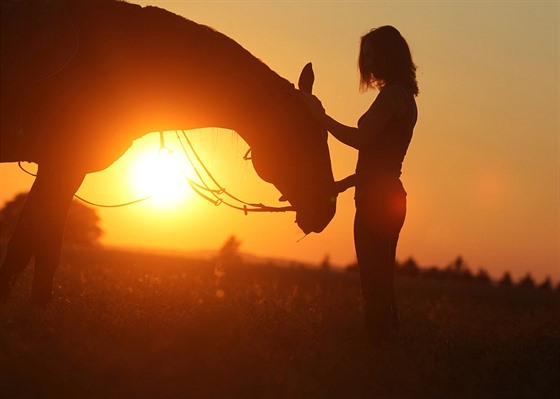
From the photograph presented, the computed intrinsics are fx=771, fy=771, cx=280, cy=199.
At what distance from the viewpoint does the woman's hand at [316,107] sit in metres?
7.82

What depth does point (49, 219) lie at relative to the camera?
8250mm

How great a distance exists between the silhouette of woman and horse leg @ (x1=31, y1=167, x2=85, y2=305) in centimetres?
289

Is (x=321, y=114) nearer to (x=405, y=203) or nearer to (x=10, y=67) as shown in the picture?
(x=405, y=203)

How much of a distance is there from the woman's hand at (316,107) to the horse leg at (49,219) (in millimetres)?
2573

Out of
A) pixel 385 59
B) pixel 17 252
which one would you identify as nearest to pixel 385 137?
pixel 385 59

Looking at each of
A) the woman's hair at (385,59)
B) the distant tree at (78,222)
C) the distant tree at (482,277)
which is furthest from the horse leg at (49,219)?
the distant tree at (78,222)

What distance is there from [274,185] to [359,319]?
1.91 meters

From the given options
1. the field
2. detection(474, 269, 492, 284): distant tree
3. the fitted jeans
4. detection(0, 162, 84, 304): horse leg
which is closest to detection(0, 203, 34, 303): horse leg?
detection(0, 162, 84, 304): horse leg

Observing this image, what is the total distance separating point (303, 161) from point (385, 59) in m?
1.89

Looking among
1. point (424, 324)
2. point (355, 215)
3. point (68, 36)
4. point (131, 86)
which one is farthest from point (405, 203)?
point (68, 36)

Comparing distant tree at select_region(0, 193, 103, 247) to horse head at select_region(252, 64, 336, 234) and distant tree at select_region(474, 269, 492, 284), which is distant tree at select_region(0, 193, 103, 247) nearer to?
distant tree at select_region(474, 269, 492, 284)

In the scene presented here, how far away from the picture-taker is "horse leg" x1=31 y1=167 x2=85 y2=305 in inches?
322

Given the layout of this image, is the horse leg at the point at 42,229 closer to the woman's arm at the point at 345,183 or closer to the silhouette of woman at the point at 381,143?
the woman's arm at the point at 345,183

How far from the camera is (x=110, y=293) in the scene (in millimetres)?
9406
